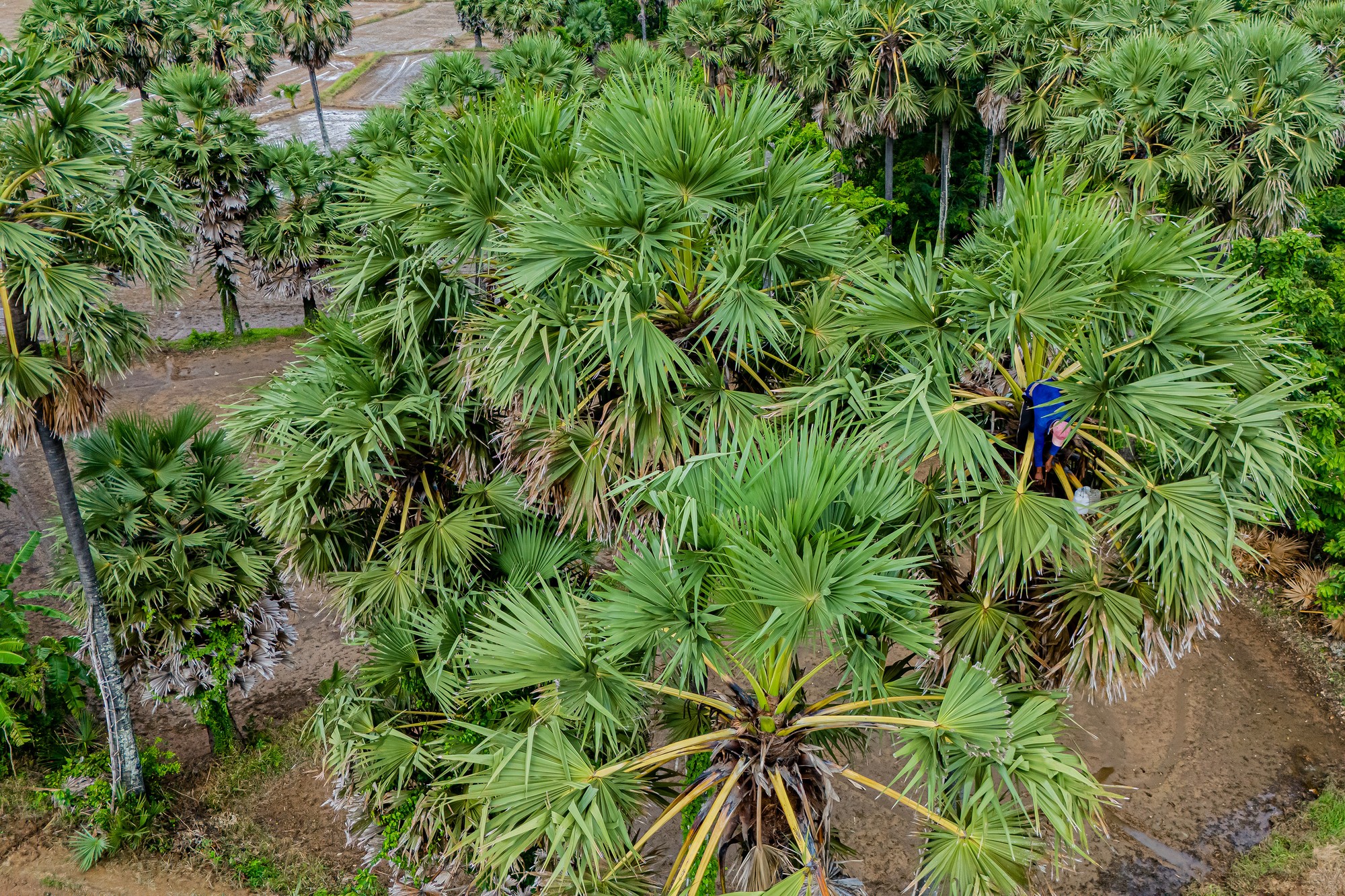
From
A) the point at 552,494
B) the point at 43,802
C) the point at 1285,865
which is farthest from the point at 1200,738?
the point at 43,802

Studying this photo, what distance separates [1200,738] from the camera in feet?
36.9

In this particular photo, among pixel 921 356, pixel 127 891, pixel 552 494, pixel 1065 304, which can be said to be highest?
pixel 1065 304

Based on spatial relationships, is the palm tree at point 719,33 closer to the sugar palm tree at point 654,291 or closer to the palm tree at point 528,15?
the palm tree at point 528,15

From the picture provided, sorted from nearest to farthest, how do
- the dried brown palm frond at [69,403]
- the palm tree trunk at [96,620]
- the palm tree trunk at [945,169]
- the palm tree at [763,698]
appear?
the palm tree at [763,698] → the dried brown palm frond at [69,403] → the palm tree trunk at [96,620] → the palm tree trunk at [945,169]

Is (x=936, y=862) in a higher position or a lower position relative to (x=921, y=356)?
lower

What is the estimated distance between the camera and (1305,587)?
42.9 ft

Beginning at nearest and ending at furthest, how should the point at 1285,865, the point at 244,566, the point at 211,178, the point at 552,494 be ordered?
1. the point at 552,494
2. the point at 1285,865
3. the point at 244,566
4. the point at 211,178

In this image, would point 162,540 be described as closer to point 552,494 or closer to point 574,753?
point 552,494

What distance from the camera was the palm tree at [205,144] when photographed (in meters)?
17.7

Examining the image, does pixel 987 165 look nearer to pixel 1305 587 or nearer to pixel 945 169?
pixel 945 169

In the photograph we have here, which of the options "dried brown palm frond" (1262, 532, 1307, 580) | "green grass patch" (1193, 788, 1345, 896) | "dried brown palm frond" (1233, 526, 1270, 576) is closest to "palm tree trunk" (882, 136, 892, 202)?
"dried brown palm frond" (1233, 526, 1270, 576)

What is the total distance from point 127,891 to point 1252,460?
1071 cm

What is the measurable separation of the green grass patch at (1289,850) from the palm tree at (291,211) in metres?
17.3

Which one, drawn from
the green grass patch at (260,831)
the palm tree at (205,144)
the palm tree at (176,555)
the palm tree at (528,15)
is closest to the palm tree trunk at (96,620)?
the palm tree at (176,555)
